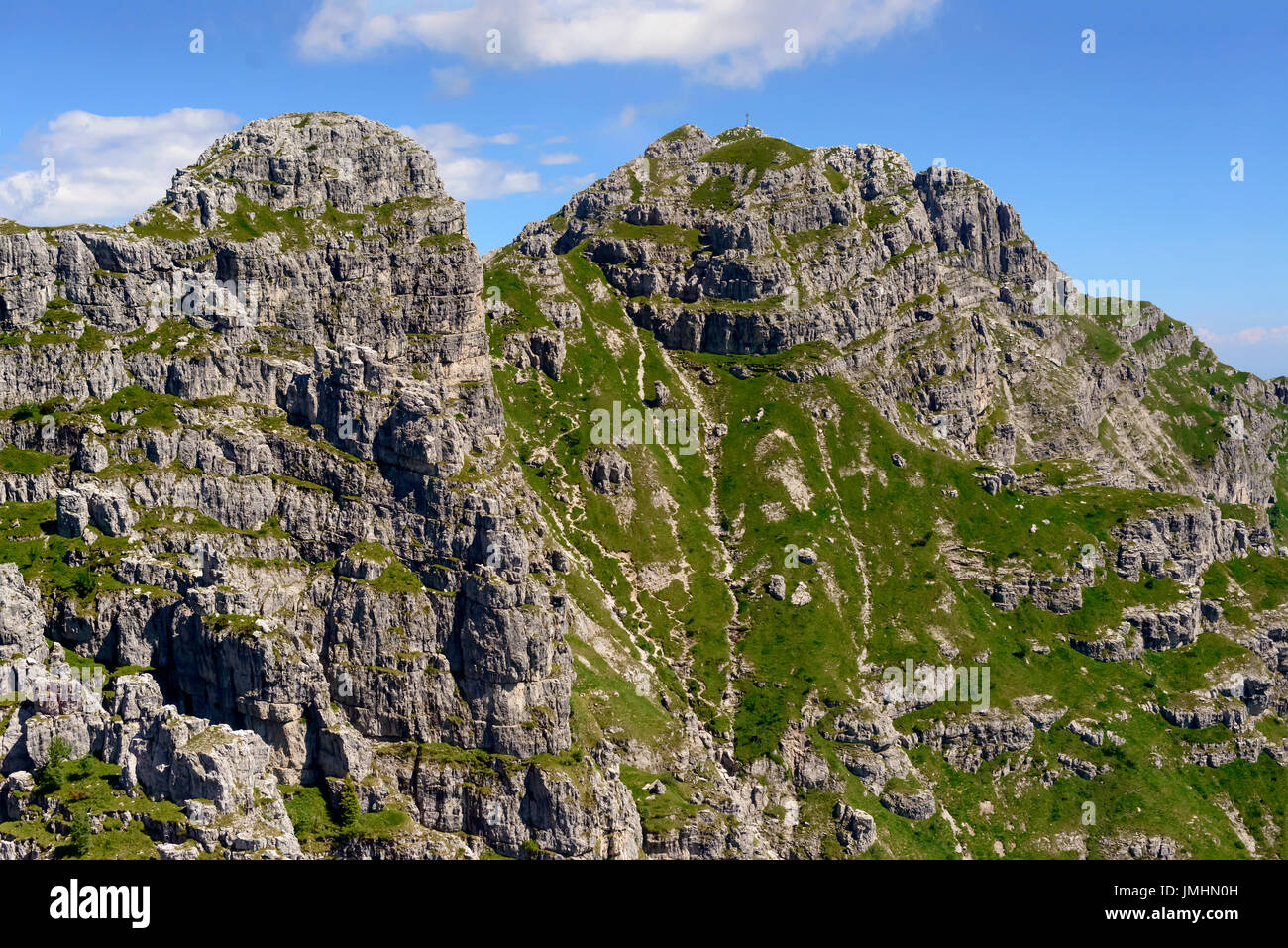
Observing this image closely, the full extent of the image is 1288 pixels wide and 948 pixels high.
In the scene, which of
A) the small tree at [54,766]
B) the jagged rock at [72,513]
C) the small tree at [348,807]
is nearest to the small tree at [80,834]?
the small tree at [54,766]

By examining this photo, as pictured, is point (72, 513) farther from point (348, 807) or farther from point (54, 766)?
point (348, 807)

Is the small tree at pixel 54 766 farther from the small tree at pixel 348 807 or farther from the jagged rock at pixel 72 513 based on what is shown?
the jagged rock at pixel 72 513

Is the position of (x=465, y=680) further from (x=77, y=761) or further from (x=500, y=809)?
(x=77, y=761)

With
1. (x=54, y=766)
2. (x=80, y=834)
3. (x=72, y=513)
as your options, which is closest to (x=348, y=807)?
(x=80, y=834)

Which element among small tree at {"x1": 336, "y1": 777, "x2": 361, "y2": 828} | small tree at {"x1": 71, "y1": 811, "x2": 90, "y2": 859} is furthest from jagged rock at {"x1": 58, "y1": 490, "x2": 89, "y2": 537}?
small tree at {"x1": 336, "y1": 777, "x2": 361, "y2": 828}

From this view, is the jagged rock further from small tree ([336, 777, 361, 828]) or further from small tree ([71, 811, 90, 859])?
small tree ([336, 777, 361, 828])
